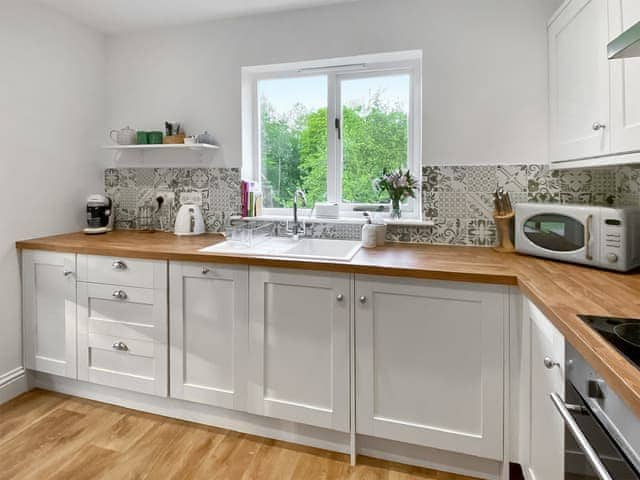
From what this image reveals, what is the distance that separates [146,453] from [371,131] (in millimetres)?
2112

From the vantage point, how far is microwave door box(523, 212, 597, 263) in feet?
5.21

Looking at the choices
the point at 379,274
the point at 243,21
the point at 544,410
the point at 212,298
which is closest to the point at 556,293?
the point at 544,410

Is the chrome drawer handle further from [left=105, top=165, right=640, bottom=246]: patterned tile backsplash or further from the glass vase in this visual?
the glass vase

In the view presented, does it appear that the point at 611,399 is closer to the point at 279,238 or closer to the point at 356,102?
the point at 279,238

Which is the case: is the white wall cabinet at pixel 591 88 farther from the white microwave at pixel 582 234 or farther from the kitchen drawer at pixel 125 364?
the kitchen drawer at pixel 125 364

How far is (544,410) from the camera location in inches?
51.1

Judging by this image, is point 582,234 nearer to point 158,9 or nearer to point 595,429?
point 595,429

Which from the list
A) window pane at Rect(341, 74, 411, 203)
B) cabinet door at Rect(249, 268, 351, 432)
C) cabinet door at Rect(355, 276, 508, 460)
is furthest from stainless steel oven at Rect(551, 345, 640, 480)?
window pane at Rect(341, 74, 411, 203)

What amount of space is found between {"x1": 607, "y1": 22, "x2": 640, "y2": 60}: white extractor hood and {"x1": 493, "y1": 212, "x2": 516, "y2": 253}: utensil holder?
1.00m

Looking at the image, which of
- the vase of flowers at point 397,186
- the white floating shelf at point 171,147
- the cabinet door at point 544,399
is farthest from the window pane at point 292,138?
the cabinet door at point 544,399

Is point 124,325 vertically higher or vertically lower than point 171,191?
lower

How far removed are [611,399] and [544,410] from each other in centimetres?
56

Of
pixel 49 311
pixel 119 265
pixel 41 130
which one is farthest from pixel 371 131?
pixel 49 311

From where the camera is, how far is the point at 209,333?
78.2 inches
